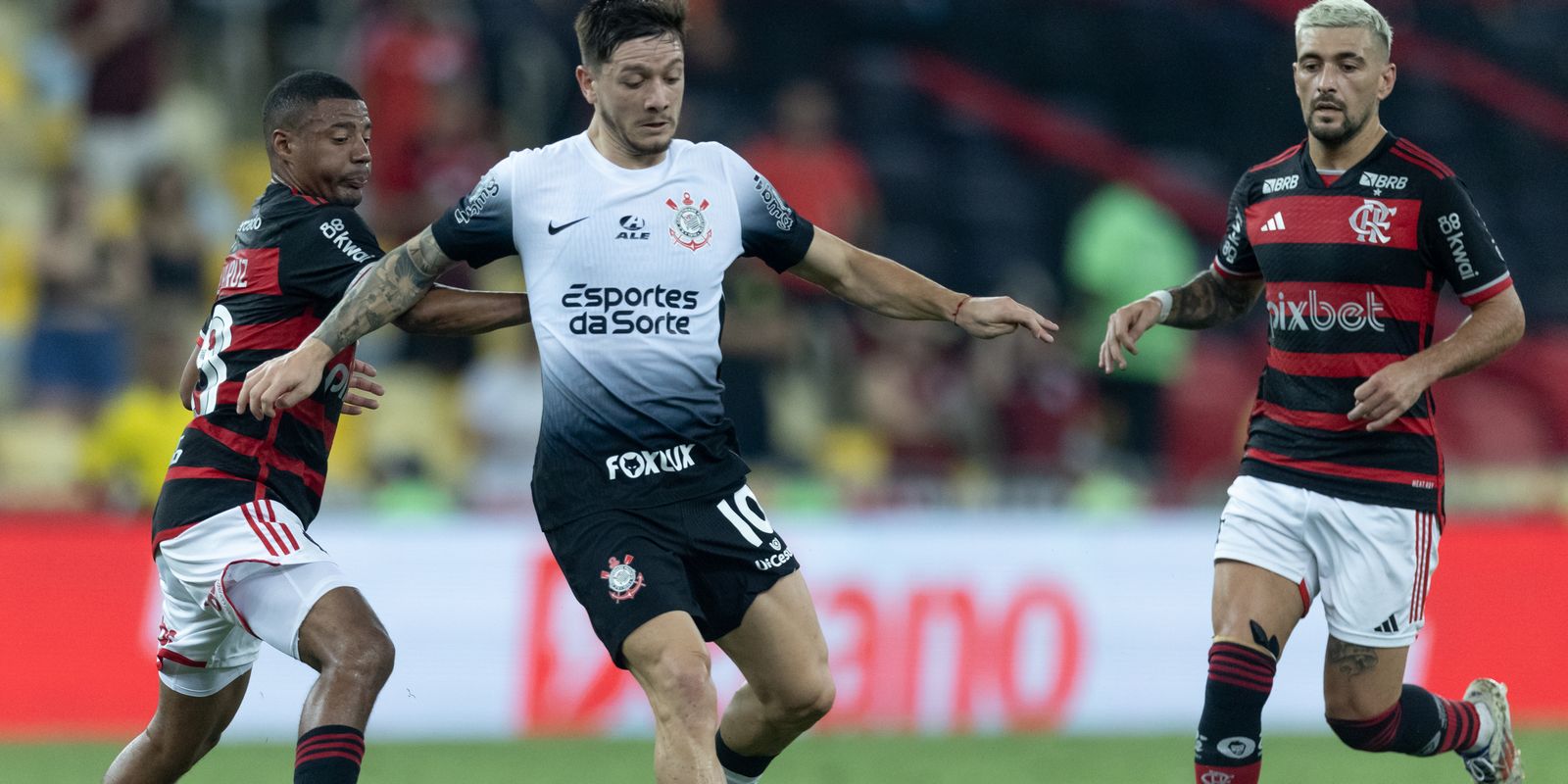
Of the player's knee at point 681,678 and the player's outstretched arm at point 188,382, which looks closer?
the player's knee at point 681,678

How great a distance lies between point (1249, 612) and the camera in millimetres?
7031

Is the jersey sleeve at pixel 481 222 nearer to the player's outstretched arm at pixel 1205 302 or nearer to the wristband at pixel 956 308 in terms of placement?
the wristband at pixel 956 308

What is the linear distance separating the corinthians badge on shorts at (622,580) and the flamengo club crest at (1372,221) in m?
2.68

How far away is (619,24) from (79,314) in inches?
296

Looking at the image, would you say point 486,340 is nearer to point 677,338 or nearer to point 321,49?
point 321,49

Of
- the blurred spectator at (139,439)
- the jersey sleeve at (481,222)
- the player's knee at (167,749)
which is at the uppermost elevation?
the jersey sleeve at (481,222)

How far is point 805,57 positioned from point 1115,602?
6.33m

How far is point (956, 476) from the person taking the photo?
43.1 ft

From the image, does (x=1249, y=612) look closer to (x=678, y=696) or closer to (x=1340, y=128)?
(x=1340, y=128)

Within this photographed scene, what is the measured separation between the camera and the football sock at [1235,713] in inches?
273

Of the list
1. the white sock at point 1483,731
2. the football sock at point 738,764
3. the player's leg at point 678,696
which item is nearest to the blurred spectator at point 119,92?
the football sock at point 738,764

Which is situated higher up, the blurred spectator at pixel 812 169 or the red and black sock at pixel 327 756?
the blurred spectator at pixel 812 169

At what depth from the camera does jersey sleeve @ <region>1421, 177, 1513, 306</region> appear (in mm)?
6957

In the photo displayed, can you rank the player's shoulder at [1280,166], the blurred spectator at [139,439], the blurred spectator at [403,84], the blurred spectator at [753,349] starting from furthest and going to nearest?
the blurred spectator at [403,84] → the blurred spectator at [753,349] → the blurred spectator at [139,439] → the player's shoulder at [1280,166]
